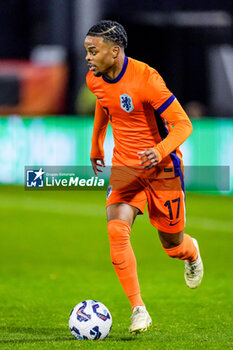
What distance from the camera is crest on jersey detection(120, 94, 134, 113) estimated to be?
6383 millimetres

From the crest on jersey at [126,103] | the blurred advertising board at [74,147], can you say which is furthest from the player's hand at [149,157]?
the blurred advertising board at [74,147]

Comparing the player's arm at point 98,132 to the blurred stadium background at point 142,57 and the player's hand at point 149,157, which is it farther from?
the blurred stadium background at point 142,57

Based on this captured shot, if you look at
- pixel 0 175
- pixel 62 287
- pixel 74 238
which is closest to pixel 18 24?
pixel 0 175

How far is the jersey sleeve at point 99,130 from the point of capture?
22.8 ft

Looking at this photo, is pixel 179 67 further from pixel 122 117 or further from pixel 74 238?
pixel 122 117

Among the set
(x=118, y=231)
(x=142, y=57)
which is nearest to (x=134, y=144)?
(x=118, y=231)

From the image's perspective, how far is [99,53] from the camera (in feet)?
20.7

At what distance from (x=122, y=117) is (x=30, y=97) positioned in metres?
18.6

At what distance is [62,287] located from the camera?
9.02m

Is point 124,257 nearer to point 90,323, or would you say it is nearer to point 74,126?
point 90,323

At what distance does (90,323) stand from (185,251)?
1.40 metres

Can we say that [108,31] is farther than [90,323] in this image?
Yes

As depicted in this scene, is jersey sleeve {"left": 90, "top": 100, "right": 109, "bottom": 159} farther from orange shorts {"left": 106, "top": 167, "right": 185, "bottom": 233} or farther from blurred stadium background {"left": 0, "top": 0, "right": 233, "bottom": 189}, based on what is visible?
blurred stadium background {"left": 0, "top": 0, "right": 233, "bottom": 189}

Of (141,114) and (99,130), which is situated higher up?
(141,114)
